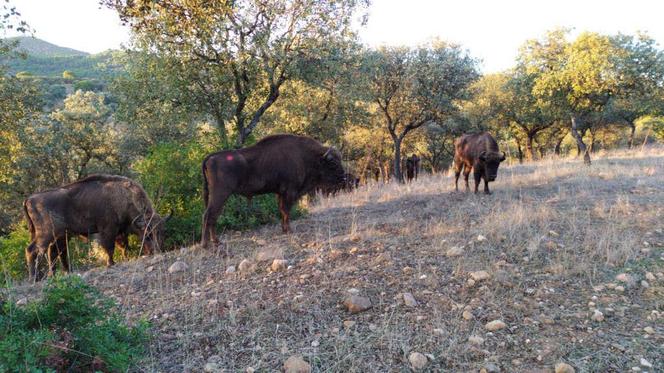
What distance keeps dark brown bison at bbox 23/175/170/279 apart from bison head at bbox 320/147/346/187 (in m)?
3.96

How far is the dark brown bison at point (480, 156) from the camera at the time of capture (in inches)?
462

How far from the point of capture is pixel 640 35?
→ 716 inches

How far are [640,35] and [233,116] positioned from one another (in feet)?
63.2

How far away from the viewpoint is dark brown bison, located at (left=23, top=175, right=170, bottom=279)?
878 centimetres

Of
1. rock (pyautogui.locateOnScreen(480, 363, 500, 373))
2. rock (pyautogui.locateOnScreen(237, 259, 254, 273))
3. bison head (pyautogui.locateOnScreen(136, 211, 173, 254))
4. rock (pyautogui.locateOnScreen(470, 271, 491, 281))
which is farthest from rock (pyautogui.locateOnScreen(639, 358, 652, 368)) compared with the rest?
bison head (pyautogui.locateOnScreen(136, 211, 173, 254))

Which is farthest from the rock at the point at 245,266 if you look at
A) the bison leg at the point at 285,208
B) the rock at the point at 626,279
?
the rock at the point at 626,279

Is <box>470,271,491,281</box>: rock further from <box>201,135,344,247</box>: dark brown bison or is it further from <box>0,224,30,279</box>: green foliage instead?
<box>0,224,30,279</box>: green foliage

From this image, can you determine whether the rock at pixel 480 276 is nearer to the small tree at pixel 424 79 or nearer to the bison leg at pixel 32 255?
the bison leg at pixel 32 255

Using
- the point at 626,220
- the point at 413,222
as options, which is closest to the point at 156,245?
the point at 413,222

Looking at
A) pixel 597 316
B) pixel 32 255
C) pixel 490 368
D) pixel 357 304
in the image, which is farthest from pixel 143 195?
pixel 597 316

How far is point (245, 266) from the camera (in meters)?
5.98

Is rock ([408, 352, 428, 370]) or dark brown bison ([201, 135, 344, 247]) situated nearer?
rock ([408, 352, 428, 370])

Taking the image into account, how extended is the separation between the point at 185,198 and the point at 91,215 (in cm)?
219

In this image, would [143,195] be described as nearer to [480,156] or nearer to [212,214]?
[212,214]
